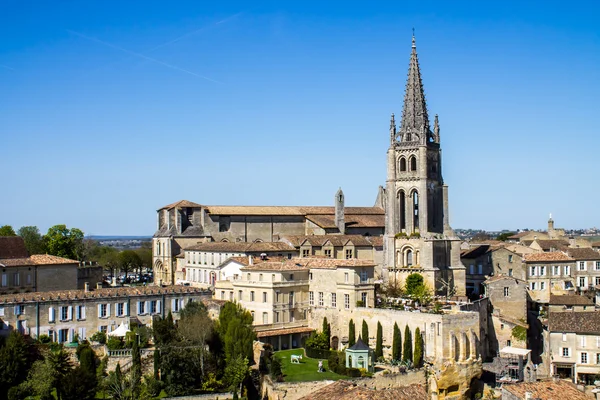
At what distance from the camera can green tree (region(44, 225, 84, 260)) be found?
8556cm

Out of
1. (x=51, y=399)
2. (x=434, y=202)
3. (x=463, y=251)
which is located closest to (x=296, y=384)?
(x=51, y=399)

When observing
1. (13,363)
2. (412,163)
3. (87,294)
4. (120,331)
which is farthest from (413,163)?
(13,363)

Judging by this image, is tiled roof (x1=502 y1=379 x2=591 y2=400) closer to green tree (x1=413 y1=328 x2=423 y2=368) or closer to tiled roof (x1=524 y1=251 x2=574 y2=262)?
green tree (x1=413 y1=328 x2=423 y2=368)

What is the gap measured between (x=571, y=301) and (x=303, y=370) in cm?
3271

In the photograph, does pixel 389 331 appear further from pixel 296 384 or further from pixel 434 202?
pixel 434 202

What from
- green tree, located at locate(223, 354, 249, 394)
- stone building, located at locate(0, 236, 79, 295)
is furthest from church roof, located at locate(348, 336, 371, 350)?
stone building, located at locate(0, 236, 79, 295)

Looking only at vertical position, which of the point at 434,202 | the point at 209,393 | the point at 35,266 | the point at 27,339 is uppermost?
the point at 434,202

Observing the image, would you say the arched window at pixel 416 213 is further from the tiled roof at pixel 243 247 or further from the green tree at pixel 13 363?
the green tree at pixel 13 363

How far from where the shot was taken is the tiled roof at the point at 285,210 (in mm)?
83938

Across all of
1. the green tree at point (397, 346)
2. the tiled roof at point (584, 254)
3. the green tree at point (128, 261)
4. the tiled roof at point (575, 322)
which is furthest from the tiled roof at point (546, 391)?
the green tree at point (128, 261)

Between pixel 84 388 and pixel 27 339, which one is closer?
pixel 84 388

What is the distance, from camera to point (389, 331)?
5491cm

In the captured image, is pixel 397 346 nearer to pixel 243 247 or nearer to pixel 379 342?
pixel 379 342

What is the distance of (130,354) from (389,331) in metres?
18.6
